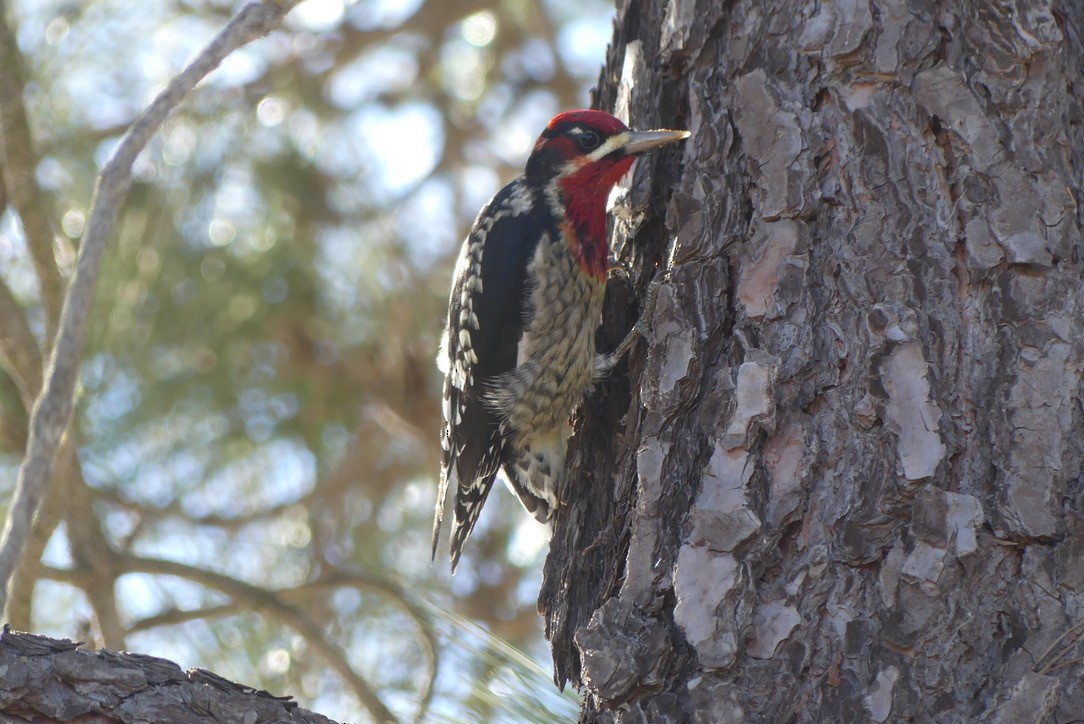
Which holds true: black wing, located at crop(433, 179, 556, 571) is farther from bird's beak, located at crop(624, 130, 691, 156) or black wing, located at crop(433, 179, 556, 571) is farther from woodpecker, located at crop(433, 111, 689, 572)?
bird's beak, located at crop(624, 130, 691, 156)

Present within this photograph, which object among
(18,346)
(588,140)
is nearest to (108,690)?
(18,346)

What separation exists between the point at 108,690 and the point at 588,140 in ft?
5.98

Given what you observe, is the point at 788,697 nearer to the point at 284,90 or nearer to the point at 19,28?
the point at 19,28

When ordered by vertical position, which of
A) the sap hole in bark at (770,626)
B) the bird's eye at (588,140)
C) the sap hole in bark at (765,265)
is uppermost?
the bird's eye at (588,140)

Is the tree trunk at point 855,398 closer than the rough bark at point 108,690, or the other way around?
the rough bark at point 108,690

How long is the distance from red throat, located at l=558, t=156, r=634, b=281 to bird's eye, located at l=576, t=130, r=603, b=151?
4 cm

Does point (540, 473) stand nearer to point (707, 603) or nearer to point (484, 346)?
point (484, 346)

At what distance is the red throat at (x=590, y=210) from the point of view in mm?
2840

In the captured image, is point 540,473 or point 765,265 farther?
point 540,473

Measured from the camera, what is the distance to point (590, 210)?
2.96 meters

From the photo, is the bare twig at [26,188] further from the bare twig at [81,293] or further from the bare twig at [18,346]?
the bare twig at [81,293]

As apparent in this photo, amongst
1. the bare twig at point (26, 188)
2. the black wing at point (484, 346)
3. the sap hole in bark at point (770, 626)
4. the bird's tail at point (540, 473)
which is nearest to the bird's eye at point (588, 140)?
the black wing at point (484, 346)

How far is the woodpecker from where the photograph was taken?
283 cm

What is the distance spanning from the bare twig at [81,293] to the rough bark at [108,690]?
0.67 ft
